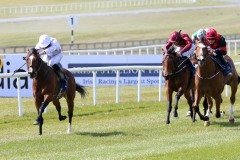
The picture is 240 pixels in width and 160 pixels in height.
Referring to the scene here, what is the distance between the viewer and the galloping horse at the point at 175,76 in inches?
624

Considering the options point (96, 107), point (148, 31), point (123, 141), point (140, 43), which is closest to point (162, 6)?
point (148, 31)

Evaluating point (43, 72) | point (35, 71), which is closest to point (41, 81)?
point (43, 72)

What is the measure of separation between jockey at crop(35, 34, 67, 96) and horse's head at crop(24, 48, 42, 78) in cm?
37

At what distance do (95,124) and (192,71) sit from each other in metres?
2.26

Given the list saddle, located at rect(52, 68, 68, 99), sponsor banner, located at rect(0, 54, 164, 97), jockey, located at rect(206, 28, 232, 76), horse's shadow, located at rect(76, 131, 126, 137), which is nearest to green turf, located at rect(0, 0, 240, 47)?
sponsor banner, located at rect(0, 54, 164, 97)

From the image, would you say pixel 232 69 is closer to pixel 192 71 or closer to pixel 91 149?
pixel 192 71

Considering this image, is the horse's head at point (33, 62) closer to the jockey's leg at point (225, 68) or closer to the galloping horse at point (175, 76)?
the galloping horse at point (175, 76)

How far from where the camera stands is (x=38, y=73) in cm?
1473

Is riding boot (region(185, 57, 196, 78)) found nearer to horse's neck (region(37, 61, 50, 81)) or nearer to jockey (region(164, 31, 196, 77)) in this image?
jockey (region(164, 31, 196, 77))

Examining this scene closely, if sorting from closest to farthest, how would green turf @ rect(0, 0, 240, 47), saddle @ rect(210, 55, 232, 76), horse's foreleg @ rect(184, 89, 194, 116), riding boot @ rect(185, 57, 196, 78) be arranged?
1. saddle @ rect(210, 55, 232, 76)
2. riding boot @ rect(185, 57, 196, 78)
3. horse's foreleg @ rect(184, 89, 194, 116)
4. green turf @ rect(0, 0, 240, 47)

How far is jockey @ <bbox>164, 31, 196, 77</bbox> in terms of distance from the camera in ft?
53.6

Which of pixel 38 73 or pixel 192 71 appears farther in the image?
pixel 192 71

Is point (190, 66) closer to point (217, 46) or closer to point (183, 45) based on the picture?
point (183, 45)

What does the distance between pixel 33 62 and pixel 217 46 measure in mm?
3649
